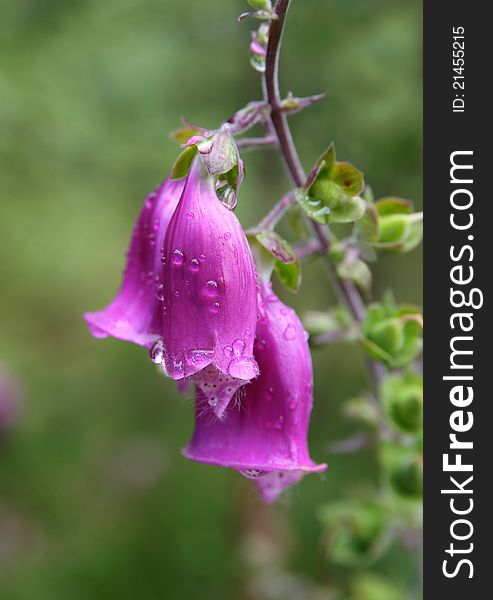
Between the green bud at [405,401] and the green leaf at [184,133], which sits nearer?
the green leaf at [184,133]

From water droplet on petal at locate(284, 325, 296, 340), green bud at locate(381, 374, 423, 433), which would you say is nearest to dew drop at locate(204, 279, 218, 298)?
water droplet on petal at locate(284, 325, 296, 340)

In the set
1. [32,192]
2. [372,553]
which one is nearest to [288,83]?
[32,192]

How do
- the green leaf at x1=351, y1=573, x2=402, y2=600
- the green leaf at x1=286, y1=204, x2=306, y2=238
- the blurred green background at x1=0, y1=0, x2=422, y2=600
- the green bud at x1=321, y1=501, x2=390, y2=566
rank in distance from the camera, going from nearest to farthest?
the green leaf at x1=286, y1=204, x2=306, y2=238, the green bud at x1=321, y1=501, x2=390, y2=566, the green leaf at x1=351, y1=573, x2=402, y2=600, the blurred green background at x1=0, y1=0, x2=422, y2=600

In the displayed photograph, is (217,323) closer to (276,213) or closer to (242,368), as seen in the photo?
(242,368)

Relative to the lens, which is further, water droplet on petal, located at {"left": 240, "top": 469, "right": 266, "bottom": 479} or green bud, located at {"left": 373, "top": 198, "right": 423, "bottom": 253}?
green bud, located at {"left": 373, "top": 198, "right": 423, "bottom": 253}

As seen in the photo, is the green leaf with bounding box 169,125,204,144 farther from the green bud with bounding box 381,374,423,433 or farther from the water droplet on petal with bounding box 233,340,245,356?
the green bud with bounding box 381,374,423,433

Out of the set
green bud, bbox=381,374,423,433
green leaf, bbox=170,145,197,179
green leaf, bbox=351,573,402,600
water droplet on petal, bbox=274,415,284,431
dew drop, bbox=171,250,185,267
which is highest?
green leaf, bbox=170,145,197,179

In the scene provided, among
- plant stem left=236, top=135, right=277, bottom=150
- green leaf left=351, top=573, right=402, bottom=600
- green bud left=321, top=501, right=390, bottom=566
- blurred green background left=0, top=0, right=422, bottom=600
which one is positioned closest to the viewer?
plant stem left=236, top=135, right=277, bottom=150

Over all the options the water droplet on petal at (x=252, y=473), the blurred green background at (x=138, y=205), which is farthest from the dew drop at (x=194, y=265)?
the blurred green background at (x=138, y=205)

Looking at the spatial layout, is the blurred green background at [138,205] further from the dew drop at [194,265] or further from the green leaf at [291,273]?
the dew drop at [194,265]
